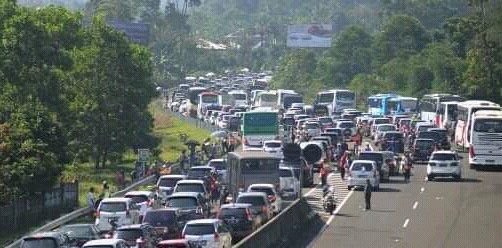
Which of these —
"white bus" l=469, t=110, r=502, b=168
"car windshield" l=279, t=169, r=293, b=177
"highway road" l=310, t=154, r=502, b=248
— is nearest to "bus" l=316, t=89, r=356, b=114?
"white bus" l=469, t=110, r=502, b=168

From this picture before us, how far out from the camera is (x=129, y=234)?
39000 mm

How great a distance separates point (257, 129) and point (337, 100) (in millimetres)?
40127

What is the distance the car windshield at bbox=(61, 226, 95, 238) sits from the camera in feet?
134

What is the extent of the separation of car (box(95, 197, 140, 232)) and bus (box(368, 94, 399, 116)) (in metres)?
67.0

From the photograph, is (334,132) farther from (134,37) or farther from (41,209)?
(134,37)

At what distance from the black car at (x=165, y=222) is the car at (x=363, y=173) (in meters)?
18.7

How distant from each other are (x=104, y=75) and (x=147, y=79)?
4403 mm

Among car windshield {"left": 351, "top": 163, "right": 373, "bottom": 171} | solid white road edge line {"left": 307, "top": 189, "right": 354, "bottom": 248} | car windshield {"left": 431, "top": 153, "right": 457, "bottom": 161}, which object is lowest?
solid white road edge line {"left": 307, "top": 189, "right": 354, "bottom": 248}

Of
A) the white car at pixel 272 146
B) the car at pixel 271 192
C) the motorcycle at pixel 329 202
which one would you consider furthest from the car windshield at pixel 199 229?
the white car at pixel 272 146

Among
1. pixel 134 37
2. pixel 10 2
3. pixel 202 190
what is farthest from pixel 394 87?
pixel 202 190

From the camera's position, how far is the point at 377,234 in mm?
45969

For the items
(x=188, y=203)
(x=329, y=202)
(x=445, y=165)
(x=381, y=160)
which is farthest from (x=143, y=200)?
(x=445, y=165)

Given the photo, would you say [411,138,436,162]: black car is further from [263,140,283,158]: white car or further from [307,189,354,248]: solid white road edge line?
[307,189,354,248]: solid white road edge line

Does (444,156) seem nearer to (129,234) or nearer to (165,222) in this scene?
(165,222)
